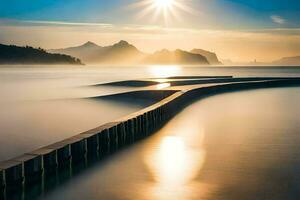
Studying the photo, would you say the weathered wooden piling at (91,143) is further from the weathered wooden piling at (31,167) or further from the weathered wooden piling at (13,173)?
the weathered wooden piling at (13,173)

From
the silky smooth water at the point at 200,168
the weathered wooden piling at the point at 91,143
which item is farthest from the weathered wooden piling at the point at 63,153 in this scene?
the weathered wooden piling at the point at 91,143

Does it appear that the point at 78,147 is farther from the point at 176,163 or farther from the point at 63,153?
the point at 176,163

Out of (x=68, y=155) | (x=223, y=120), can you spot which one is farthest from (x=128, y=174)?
(x=223, y=120)

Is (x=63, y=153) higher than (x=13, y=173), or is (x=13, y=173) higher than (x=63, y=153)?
(x=63, y=153)

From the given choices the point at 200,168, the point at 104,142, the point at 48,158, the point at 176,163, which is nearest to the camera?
the point at 48,158

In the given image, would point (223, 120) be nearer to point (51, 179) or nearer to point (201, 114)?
point (201, 114)

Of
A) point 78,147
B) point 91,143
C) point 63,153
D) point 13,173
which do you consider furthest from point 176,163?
point 13,173
